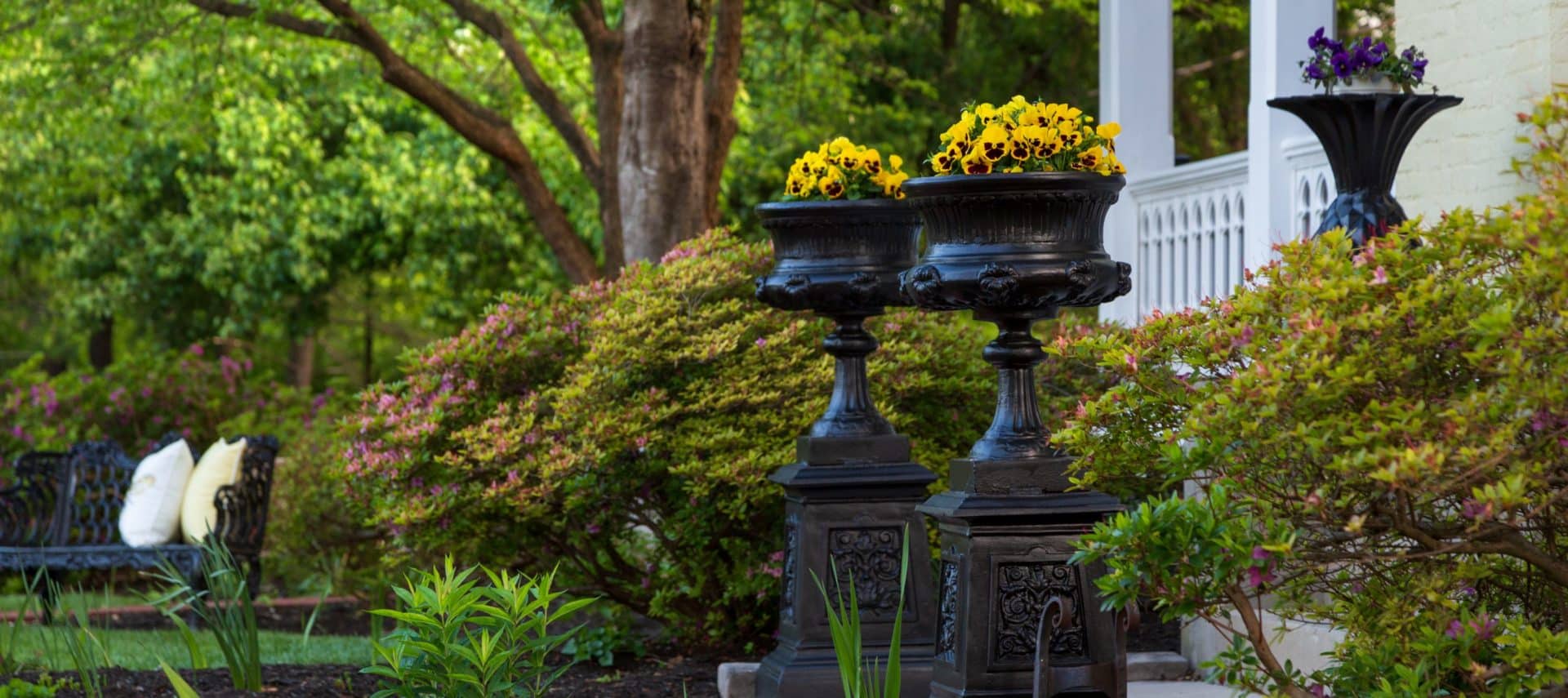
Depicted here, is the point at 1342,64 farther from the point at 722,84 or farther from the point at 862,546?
the point at 722,84

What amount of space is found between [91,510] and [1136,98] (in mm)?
6702

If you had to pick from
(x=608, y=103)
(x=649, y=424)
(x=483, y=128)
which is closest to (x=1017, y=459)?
(x=649, y=424)

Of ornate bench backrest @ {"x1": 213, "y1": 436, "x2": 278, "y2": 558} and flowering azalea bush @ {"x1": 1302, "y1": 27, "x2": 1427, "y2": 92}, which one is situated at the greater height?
flowering azalea bush @ {"x1": 1302, "y1": 27, "x2": 1427, "y2": 92}

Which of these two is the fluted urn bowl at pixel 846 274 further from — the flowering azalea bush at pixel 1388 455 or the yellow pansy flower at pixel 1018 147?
the flowering azalea bush at pixel 1388 455

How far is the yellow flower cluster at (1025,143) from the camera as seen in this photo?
14.3 ft

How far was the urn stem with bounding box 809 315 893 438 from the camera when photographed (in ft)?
19.3

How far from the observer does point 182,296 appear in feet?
67.7

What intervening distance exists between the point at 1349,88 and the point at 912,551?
2.33 metres

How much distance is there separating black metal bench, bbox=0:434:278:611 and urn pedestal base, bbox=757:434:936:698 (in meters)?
4.47

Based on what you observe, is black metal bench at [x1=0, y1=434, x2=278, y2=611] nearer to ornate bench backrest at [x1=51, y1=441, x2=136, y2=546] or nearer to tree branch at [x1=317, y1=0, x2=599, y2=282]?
ornate bench backrest at [x1=51, y1=441, x2=136, y2=546]

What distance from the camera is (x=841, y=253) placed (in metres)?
5.79

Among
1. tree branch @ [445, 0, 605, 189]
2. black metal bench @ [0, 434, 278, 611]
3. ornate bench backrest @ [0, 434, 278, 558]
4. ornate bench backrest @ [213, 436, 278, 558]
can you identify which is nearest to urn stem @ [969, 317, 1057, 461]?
black metal bench @ [0, 434, 278, 611]

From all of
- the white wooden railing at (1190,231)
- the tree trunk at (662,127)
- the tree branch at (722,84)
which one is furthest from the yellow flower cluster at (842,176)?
the tree branch at (722,84)

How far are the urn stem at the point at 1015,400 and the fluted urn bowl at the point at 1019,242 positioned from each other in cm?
→ 7
